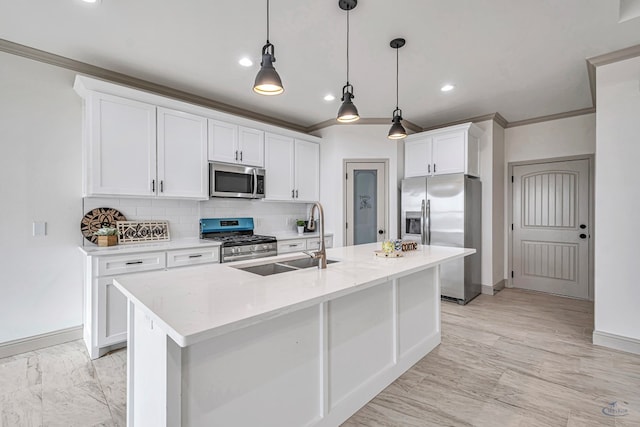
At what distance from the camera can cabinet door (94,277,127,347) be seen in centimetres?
253

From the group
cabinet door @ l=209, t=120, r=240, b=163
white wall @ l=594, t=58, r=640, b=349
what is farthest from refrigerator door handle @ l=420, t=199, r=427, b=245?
cabinet door @ l=209, t=120, r=240, b=163

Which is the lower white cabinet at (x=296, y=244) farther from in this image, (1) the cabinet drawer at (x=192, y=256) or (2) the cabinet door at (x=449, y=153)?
(2) the cabinet door at (x=449, y=153)

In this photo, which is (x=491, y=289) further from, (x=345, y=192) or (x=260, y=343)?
(x=260, y=343)

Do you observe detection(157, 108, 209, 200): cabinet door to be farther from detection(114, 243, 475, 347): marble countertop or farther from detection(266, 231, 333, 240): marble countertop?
detection(114, 243, 475, 347): marble countertop

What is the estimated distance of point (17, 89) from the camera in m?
2.62

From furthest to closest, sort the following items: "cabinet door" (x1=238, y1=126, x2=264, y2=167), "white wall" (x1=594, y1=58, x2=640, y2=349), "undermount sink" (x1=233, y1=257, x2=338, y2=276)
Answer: "cabinet door" (x1=238, y1=126, x2=264, y2=167)
"white wall" (x1=594, y1=58, x2=640, y2=349)
"undermount sink" (x1=233, y1=257, x2=338, y2=276)

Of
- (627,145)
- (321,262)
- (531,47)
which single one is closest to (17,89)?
(321,262)

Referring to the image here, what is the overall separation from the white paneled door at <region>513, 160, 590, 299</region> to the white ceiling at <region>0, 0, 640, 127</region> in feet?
4.29

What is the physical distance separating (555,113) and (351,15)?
151 inches

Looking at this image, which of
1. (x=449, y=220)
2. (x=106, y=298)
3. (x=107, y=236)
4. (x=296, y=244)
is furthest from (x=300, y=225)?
(x=106, y=298)

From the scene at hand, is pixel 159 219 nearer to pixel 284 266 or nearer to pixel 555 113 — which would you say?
pixel 284 266

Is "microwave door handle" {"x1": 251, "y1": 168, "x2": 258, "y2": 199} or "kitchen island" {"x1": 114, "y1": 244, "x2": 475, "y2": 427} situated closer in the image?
"kitchen island" {"x1": 114, "y1": 244, "x2": 475, "y2": 427}

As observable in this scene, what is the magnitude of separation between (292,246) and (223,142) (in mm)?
1592

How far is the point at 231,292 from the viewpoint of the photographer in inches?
53.6
